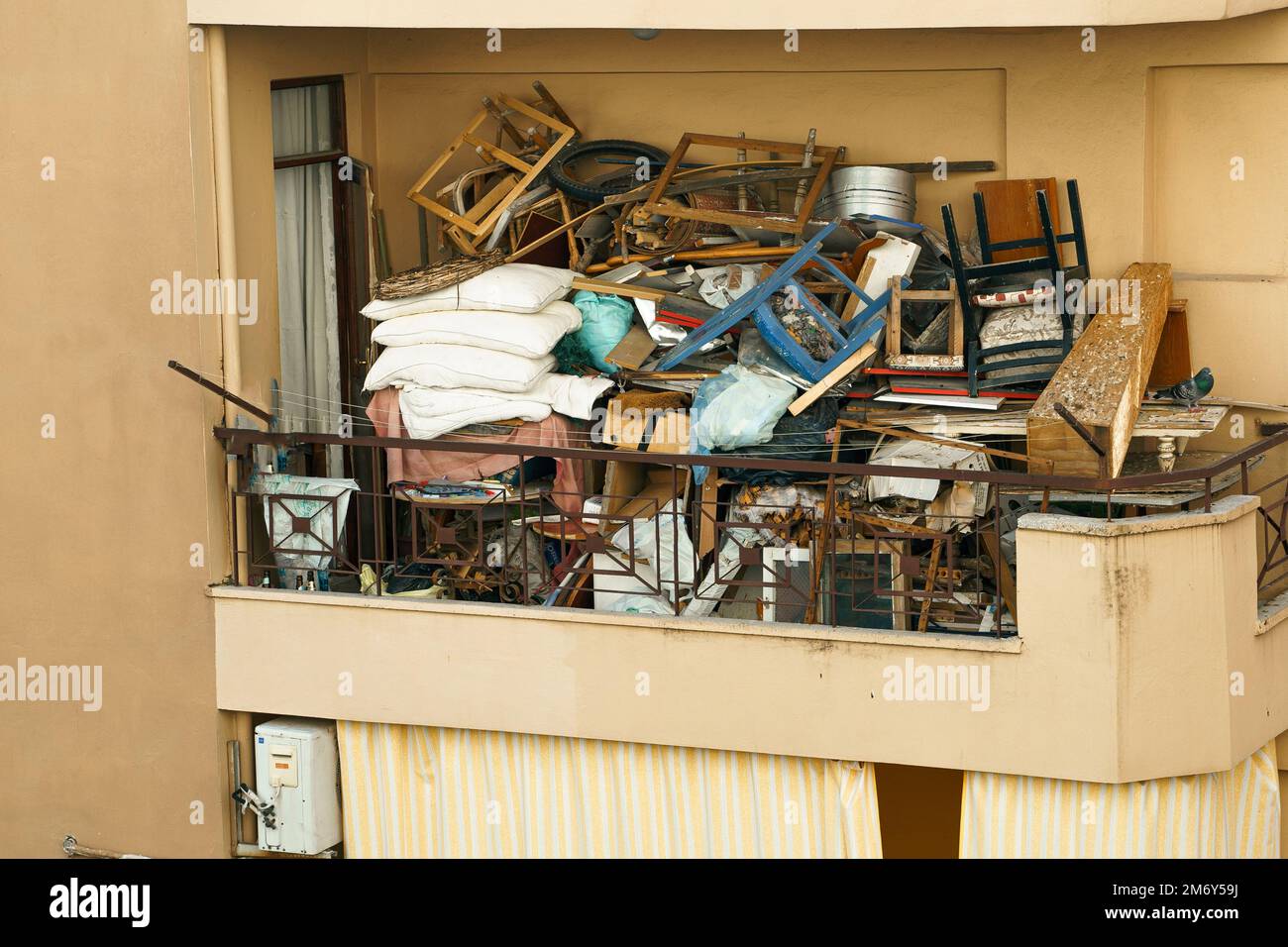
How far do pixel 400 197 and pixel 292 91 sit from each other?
3.75 feet

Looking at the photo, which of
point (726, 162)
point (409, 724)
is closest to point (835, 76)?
point (726, 162)

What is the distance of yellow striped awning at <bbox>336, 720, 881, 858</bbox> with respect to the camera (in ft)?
29.0

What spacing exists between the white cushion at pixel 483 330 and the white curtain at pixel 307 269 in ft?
2.33

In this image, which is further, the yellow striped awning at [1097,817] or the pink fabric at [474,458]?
the pink fabric at [474,458]

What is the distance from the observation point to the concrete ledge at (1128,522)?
798 centimetres

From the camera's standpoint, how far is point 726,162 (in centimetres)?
1082

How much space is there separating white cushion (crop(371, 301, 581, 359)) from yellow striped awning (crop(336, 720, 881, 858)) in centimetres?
212

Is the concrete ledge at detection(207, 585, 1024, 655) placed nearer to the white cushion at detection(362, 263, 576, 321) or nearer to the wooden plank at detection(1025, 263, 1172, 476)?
the wooden plank at detection(1025, 263, 1172, 476)

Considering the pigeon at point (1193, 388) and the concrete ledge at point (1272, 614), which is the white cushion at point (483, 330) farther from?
the concrete ledge at point (1272, 614)

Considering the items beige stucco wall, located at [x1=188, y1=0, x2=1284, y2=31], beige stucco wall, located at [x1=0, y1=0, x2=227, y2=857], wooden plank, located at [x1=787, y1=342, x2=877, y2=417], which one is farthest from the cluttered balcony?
beige stucco wall, located at [x1=188, y1=0, x2=1284, y2=31]

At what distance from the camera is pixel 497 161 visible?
35.8ft

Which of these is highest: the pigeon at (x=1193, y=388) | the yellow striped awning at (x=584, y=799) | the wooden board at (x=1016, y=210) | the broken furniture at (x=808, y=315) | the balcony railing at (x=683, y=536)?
the wooden board at (x=1016, y=210)

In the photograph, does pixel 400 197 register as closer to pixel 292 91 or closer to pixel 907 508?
pixel 292 91

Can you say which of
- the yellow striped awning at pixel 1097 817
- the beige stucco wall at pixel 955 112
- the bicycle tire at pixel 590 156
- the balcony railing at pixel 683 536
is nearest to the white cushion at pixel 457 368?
the balcony railing at pixel 683 536
